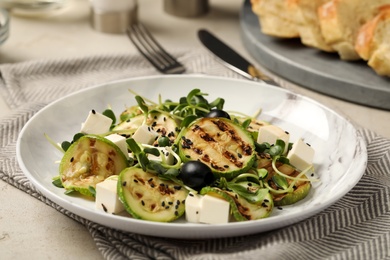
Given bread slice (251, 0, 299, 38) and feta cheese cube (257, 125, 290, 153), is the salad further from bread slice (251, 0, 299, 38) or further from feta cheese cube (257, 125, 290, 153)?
bread slice (251, 0, 299, 38)

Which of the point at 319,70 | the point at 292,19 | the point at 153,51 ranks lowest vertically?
the point at 153,51

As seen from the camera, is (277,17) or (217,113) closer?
(217,113)

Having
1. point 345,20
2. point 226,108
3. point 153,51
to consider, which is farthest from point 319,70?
point 153,51

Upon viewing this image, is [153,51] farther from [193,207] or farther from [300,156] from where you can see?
[193,207]

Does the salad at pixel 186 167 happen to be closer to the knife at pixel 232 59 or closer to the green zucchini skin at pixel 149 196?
the green zucchini skin at pixel 149 196

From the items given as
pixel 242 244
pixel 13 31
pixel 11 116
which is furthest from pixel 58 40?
pixel 242 244

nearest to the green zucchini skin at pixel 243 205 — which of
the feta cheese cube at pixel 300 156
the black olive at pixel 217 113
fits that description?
the feta cheese cube at pixel 300 156

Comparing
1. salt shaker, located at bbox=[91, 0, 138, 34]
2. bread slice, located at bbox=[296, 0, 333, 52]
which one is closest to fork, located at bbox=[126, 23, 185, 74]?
salt shaker, located at bbox=[91, 0, 138, 34]

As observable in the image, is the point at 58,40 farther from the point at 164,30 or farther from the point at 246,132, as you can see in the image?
the point at 246,132
